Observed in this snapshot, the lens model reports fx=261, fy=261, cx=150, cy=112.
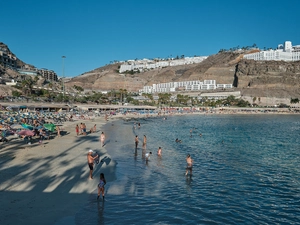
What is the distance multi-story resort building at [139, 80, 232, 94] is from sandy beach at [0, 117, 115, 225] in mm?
135220

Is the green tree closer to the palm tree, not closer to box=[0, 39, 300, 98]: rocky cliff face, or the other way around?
the palm tree

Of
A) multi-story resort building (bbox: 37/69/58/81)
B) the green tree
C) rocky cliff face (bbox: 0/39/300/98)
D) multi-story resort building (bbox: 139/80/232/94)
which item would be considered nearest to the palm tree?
the green tree

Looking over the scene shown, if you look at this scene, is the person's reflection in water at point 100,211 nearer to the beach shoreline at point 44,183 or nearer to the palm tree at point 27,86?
the beach shoreline at point 44,183

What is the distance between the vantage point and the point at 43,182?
10.7 m

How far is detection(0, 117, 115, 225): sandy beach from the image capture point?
7.95 metres

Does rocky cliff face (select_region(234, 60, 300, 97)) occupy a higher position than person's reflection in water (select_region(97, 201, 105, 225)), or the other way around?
rocky cliff face (select_region(234, 60, 300, 97))

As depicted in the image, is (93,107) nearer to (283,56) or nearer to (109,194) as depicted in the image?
(109,194)

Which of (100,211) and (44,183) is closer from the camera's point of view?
(100,211)

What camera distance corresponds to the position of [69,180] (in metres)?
11.2

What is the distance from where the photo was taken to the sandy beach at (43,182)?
7.95 metres

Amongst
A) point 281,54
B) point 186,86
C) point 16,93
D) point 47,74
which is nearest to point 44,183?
point 16,93

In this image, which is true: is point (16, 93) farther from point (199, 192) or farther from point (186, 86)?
point (186, 86)

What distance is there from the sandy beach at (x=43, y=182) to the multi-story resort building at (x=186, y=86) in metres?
135

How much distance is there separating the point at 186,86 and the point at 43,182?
481 feet
